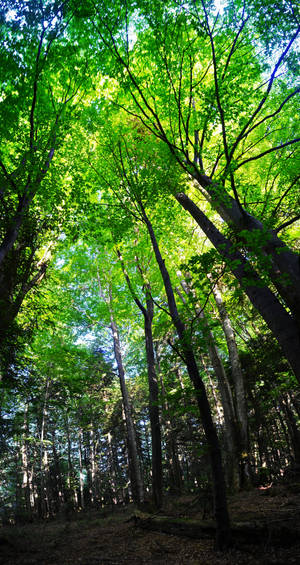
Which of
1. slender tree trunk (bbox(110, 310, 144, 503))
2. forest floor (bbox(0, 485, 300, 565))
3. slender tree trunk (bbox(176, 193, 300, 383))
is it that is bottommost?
forest floor (bbox(0, 485, 300, 565))

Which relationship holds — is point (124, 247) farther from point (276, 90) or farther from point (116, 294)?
point (276, 90)

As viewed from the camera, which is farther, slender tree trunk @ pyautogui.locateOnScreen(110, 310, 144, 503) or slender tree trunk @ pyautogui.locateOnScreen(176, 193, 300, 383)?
slender tree trunk @ pyautogui.locateOnScreen(110, 310, 144, 503)

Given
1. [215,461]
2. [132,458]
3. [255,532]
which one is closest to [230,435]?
[132,458]

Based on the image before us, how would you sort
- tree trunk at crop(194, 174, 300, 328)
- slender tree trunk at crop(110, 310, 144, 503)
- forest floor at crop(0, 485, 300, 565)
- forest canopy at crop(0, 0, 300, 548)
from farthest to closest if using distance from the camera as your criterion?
1. slender tree trunk at crop(110, 310, 144, 503)
2. forest canopy at crop(0, 0, 300, 548)
3. tree trunk at crop(194, 174, 300, 328)
4. forest floor at crop(0, 485, 300, 565)

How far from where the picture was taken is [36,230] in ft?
27.4

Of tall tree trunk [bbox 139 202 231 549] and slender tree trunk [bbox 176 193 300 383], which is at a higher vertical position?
slender tree trunk [bbox 176 193 300 383]

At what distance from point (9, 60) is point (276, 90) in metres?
7.85

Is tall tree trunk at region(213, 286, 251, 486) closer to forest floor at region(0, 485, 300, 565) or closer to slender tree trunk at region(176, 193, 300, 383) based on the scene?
forest floor at region(0, 485, 300, 565)

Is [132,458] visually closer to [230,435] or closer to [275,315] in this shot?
[230,435]

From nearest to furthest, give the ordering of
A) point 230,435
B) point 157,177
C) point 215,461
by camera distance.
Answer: point 215,461
point 157,177
point 230,435

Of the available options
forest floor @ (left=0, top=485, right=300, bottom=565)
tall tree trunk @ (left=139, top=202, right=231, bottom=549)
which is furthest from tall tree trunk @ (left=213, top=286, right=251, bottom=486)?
tall tree trunk @ (left=139, top=202, right=231, bottom=549)

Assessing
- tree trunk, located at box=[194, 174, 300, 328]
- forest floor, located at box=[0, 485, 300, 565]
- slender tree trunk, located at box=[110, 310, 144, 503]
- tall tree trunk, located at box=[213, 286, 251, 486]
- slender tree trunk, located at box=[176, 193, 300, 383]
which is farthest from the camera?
slender tree trunk, located at box=[110, 310, 144, 503]

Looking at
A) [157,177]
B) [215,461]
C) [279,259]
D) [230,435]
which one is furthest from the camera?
[230,435]

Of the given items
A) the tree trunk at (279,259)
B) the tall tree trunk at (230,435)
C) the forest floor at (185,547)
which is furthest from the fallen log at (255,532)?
the tall tree trunk at (230,435)
